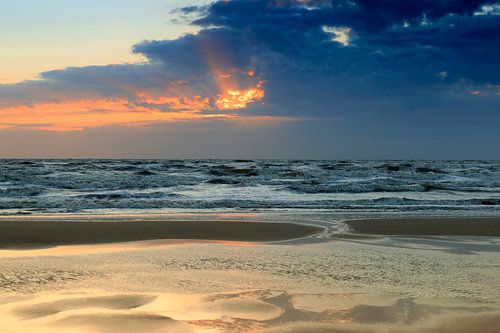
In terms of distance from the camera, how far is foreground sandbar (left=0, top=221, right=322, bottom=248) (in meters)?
9.16

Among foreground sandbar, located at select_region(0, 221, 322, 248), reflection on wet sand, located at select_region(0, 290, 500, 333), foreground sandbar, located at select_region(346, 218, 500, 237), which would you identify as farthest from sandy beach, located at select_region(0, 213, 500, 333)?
foreground sandbar, located at select_region(346, 218, 500, 237)

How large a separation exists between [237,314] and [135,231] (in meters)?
6.33

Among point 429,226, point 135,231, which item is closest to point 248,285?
point 135,231

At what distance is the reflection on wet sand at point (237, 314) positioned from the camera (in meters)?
3.97

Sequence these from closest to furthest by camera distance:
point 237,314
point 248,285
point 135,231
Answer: point 237,314, point 248,285, point 135,231

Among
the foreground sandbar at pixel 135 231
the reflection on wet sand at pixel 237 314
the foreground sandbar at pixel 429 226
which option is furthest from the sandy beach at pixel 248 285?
the foreground sandbar at pixel 429 226

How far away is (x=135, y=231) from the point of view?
1022 centimetres

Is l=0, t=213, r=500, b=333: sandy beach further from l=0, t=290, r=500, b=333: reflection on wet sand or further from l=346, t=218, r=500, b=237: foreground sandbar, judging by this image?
l=346, t=218, r=500, b=237: foreground sandbar

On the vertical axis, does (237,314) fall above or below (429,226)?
above

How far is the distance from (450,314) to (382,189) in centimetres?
2166

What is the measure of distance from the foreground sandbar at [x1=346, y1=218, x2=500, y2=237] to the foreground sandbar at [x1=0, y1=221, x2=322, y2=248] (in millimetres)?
1385

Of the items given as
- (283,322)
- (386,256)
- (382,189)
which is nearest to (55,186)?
(382,189)

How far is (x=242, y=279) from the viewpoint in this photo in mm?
5703

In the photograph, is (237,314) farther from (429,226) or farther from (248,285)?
(429,226)
